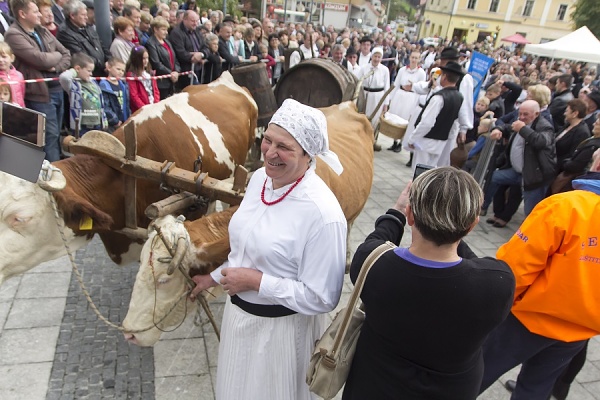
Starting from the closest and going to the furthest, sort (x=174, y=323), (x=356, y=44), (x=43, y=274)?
(x=174, y=323)
(x=43, y=274)
(x=356, y=44)

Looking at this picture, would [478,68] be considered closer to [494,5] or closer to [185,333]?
[185,333]

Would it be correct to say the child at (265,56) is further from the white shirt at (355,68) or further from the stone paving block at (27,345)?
the stone paving block at (27,345)

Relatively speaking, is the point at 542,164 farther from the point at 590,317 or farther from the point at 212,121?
the point at 212,121

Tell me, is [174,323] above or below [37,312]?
above

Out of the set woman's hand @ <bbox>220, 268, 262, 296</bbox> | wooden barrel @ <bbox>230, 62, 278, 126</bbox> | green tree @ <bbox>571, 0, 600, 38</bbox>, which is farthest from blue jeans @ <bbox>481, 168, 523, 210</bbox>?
green tree @ <bbox>571, 0, 600, 38</bbox>

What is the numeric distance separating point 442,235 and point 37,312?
3.29 m

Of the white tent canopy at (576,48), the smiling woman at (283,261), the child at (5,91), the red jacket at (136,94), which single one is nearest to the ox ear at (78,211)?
the smiling woman at (283,261)

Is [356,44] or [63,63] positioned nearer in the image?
[63,63]

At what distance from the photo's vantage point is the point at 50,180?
A: 234cm

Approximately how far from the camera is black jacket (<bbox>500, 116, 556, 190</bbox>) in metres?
4.83

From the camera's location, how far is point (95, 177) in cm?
279

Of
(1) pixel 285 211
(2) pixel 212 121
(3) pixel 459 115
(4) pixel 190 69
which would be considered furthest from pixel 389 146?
(1) pixel 285 211

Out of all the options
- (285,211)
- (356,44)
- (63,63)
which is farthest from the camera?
(356,44)

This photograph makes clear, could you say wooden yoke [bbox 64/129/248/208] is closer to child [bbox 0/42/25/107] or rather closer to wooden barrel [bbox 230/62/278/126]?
child [bbox 0/42/25/107]
